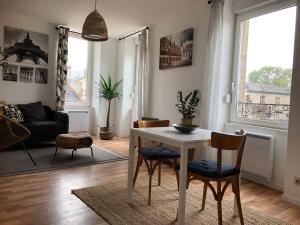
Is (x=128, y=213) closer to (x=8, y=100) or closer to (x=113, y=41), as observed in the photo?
(x=8, y=100)

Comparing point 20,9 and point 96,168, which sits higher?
point 20,9

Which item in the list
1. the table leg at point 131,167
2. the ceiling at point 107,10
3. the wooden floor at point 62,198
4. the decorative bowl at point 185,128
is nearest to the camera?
the wooden floor at point 62,198

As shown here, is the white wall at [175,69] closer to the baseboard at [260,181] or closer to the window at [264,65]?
the window at [264,65]

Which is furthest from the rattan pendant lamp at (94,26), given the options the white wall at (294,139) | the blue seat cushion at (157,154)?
the white wall at (294,139)

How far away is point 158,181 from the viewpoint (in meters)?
3.07

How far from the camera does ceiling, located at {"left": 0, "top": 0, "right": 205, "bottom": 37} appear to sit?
416 centimetres

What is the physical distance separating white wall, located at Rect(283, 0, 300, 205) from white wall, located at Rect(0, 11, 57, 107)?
15.6 feet

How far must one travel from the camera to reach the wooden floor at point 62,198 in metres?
2.16

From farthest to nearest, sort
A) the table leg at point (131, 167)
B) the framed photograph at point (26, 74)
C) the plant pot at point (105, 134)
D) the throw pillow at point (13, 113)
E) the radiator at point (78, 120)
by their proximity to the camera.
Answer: the radiator at point (78, 120), the plant pot at point (105, 134), the framed photograph at point (26, 74), the throw pillow at point (13, 113), the table leg at point (131, 167)

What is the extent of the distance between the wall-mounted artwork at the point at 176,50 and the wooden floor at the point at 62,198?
204cm

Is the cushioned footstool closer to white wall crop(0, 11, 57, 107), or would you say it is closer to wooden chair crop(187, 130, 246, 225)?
white wall crop(0, 11, 57, 107)

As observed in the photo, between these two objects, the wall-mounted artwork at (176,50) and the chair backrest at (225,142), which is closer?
the chair backrest at (225,142)

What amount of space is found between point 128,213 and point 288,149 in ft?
6.09

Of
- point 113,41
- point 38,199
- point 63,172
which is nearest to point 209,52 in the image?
point 63,172
